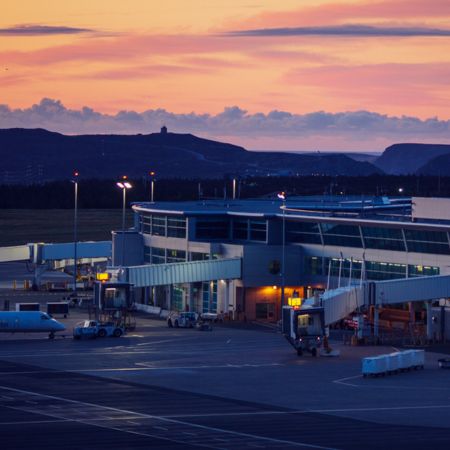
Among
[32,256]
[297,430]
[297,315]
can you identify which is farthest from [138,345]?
[32,256]

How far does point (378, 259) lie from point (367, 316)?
5.75m

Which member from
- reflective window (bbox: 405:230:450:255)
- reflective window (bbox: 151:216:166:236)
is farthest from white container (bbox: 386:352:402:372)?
reflective window (bbox: 151:216:166:236)

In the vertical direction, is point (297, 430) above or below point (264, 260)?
below

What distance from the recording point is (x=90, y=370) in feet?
249

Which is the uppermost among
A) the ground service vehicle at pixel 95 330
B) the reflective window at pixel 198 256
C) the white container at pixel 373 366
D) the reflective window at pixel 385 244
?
the reflective window at pixel 385 244

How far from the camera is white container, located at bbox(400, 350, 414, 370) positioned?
7544 centimetres

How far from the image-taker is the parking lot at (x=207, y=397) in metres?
53.3

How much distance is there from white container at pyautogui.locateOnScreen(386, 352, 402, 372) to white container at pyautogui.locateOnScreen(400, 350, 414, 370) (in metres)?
0.25

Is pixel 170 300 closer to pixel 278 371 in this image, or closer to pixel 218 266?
pixel 218 266

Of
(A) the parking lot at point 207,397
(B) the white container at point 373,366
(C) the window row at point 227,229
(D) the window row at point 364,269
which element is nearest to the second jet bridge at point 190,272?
(D) the window row at point 364,269

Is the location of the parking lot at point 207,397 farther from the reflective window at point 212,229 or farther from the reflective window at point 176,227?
the reflective window at point 176,227

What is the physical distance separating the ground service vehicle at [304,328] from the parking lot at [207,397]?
36.7 inches

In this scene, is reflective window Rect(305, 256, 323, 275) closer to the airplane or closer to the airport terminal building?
the airport terminal building

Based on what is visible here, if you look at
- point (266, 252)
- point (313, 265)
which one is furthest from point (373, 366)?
point (266, 252)
